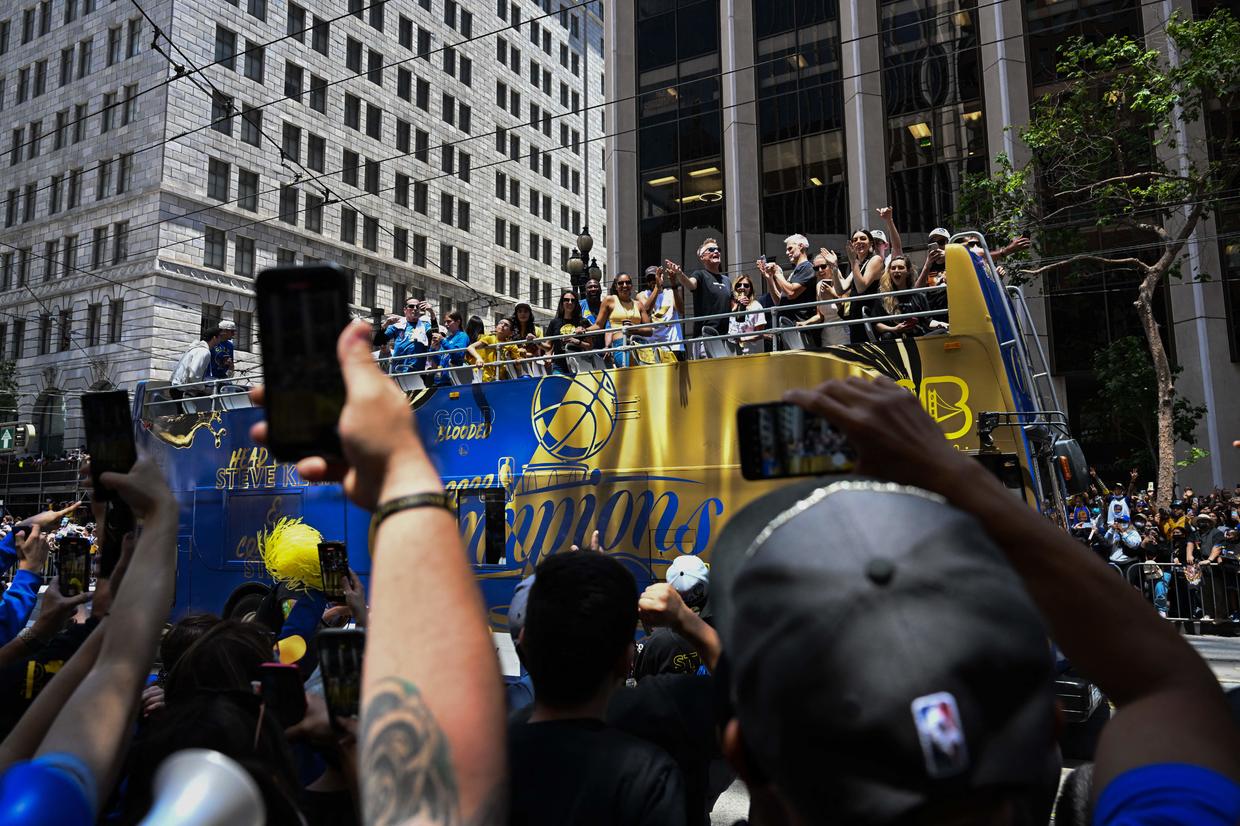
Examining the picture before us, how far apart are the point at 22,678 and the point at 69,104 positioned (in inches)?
1912

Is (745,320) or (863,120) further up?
(863,120)

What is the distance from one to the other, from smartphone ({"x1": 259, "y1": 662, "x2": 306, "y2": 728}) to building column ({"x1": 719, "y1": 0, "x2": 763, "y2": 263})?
1163 inches

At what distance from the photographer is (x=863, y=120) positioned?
28969mm

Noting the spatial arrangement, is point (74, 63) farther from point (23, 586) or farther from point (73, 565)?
point (73, 565)

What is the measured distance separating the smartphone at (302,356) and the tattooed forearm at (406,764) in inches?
13.9

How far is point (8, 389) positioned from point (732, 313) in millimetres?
44277

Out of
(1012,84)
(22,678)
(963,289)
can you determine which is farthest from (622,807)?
(1012,84)

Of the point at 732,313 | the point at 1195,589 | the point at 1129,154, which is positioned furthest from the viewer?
the point at 1129,154

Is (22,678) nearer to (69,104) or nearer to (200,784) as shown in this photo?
(200,784)

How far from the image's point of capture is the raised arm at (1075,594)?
1.10m

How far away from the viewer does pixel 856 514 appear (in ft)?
3.01

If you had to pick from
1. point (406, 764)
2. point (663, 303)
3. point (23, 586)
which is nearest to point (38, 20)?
point (663, 303)

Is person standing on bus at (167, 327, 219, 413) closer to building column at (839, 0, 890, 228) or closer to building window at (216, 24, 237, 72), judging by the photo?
building column at (839, 0, 890, 228)

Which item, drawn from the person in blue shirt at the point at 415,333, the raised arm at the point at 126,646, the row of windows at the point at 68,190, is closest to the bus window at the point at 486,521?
the person in blue shirt at the point at 415,333
